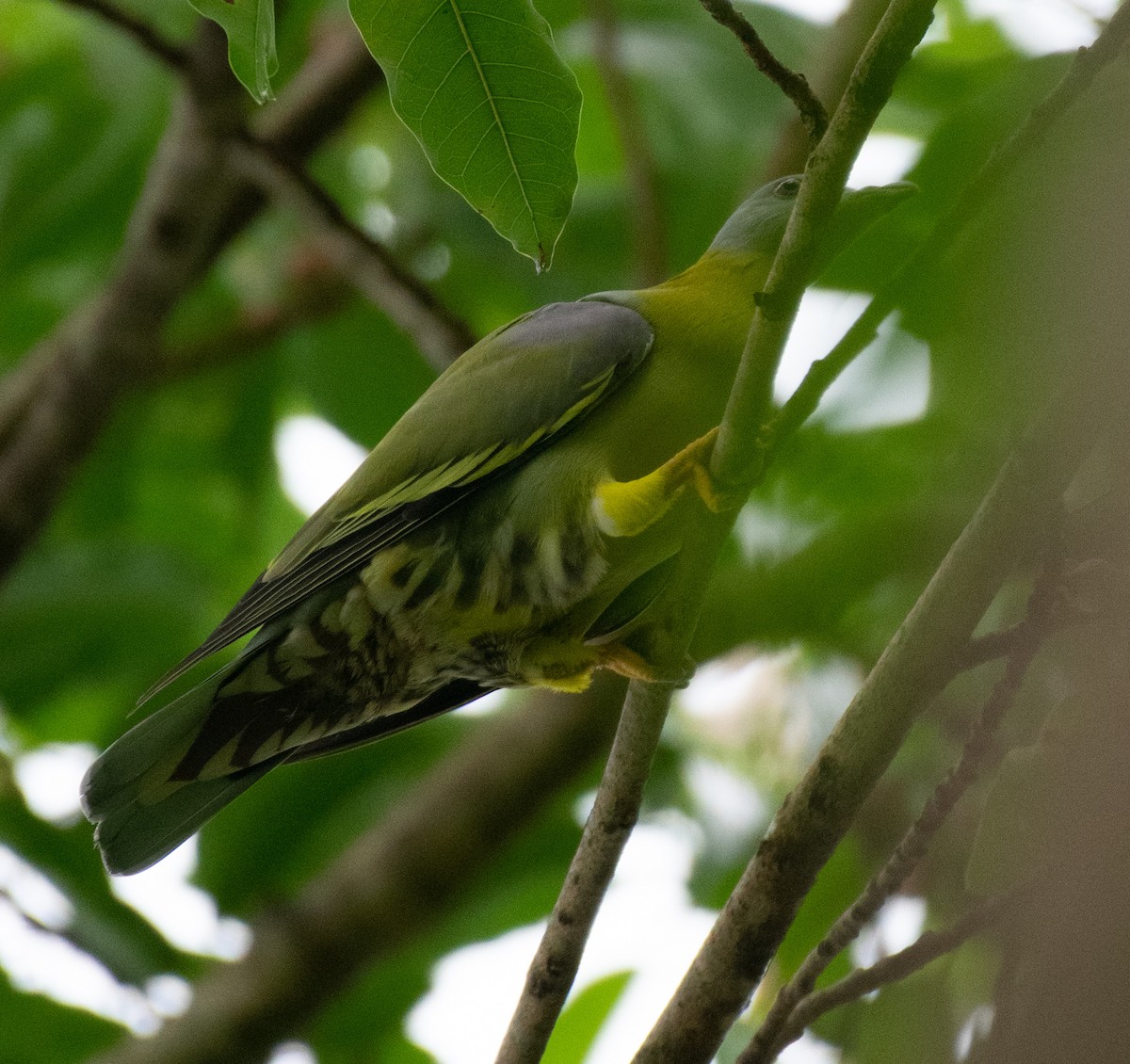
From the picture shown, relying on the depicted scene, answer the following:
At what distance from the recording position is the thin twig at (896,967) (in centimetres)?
186

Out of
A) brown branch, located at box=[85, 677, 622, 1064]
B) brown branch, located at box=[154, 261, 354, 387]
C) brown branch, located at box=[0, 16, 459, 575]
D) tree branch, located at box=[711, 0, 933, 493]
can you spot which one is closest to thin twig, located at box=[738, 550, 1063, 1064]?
tree branch, located at box=[711, 0, 933, 493]

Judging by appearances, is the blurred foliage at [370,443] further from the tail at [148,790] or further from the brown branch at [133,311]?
the tail at [148,790]

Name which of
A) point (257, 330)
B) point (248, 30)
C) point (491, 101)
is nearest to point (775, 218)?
point (491, 101)

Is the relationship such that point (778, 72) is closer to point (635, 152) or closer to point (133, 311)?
point (635, 152)

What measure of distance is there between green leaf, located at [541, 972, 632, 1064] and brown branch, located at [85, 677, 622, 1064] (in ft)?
1.55

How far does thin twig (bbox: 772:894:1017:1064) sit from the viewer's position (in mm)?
1857

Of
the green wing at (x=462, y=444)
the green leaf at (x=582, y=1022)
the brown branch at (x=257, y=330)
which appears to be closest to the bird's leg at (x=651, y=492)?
the green wing at (x=462, y=444)

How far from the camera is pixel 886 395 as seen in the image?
291 centimetres

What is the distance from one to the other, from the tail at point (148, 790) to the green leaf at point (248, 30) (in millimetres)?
1386

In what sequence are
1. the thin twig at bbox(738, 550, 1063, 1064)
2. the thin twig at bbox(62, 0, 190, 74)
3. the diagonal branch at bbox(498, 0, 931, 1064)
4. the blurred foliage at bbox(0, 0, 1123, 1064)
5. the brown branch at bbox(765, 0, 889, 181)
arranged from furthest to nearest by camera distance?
the brown branch at bbox(765, 0, 889, 181) < the thin twig at bbox(62, 0, 190, 74) < the blurred foliage at bbox(0, 0, 1123, 1064) < the diagonal branch at bbox(498, 0, 931, 1064) < the thin twig at bbox(738, 550, 1063, 1064)

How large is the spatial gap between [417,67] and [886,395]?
4.25 feet

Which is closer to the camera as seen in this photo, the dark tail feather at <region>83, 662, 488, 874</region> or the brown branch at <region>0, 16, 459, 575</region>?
the dark tail feather at <region>83, 662, 488, 874</region>

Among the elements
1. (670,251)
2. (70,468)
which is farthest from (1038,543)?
(70,468)

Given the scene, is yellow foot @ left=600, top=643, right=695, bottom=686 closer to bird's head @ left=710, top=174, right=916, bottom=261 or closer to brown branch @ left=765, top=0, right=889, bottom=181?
bird's head @ left=710, top=174, right=916, bottom=261
